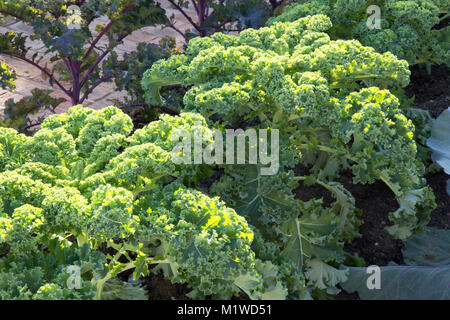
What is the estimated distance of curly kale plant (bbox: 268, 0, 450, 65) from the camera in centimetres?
464

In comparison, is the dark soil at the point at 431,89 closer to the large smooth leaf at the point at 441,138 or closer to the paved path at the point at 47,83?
the large smooth leaf at the point at 441,138

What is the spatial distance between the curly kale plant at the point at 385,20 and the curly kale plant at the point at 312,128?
2.22 ft

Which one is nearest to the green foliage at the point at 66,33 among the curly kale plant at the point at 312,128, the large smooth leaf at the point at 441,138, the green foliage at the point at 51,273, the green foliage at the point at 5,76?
the green foliage at the point at 5,76

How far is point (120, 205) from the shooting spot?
2.68 meters

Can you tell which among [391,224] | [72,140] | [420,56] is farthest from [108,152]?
[420,56]

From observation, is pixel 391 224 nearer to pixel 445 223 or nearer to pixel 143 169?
pixel 445 223

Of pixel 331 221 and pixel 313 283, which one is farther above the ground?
pixel 331 221

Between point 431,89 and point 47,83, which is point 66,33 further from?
point 431,89

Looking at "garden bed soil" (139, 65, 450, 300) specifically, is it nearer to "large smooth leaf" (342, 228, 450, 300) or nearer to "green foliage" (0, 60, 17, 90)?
"large smooth leaf" (342, 228, 450, 300)

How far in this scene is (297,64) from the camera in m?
3.85

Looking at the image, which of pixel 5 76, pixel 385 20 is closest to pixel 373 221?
pixel 385 20

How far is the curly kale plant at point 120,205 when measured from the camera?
264 centimetres

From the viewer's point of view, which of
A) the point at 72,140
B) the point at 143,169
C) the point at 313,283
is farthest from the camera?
the point at 313,283
